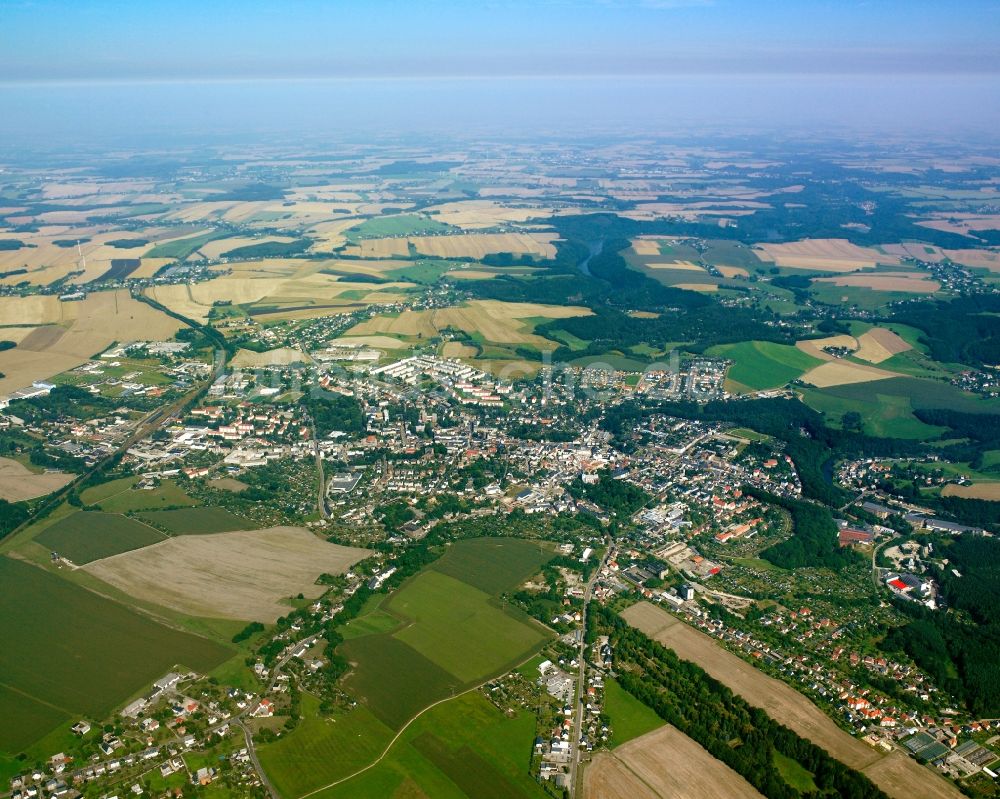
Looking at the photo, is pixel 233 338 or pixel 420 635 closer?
pixel 420 635

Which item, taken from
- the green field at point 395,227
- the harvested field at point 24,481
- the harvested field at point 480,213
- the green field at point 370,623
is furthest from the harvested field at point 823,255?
the harvested field at point 24,481

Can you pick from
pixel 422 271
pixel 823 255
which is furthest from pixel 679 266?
pixel 422 271

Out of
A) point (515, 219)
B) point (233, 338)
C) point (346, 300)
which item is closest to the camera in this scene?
point (233, 338)

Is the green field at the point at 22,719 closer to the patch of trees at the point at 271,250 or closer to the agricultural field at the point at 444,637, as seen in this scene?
the agricultural field at the point at 444,637

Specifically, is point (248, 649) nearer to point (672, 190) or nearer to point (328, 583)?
point (328, 583)

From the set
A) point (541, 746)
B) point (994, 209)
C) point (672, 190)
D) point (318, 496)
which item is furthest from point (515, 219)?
point (541, 746)

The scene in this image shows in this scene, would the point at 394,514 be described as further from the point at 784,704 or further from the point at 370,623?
the point at 784,704

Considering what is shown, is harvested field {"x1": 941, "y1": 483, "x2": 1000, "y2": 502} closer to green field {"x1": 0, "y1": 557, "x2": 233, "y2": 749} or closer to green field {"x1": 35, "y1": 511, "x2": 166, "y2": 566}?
green field {"x1": 0, "y1": 557, "x2": 233, "y2": 749}
